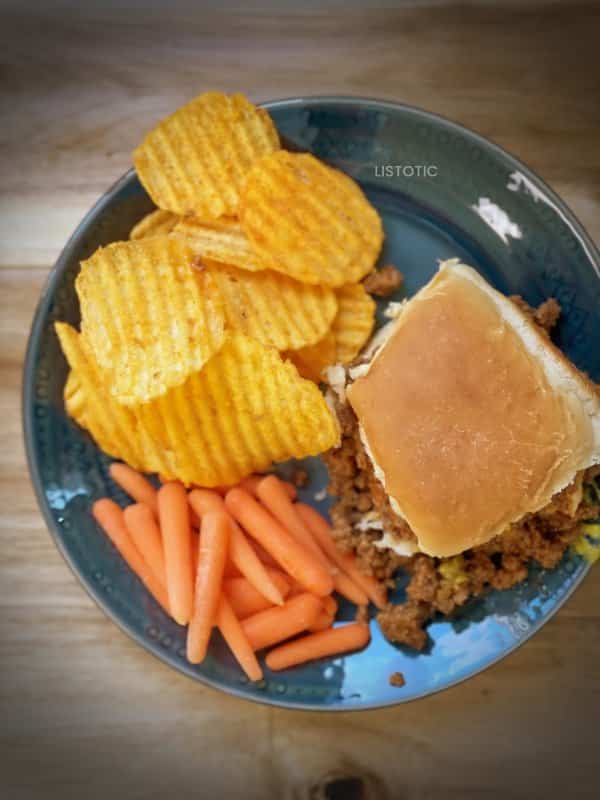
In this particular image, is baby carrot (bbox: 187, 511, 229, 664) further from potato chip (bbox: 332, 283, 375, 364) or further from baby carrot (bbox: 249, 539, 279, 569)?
potato chip (bbox: 332, 283, 375, 364)

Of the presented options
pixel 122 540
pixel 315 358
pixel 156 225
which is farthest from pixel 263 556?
pixel 156 225

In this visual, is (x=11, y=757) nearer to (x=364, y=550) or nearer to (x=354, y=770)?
(x=354, y=770)

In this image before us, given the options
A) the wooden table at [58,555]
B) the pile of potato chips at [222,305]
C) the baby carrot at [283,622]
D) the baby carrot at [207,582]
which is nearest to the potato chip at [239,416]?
the pile of potato chips at [222,305]

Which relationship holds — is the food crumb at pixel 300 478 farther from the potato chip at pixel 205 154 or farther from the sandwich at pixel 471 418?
the potato chip at pixel 205 154

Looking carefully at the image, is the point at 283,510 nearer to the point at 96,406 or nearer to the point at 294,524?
the point at 294,524

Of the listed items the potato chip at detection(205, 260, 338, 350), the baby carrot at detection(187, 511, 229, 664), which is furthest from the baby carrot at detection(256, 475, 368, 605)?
the potato chip at detection(205, 260, 338, 350)

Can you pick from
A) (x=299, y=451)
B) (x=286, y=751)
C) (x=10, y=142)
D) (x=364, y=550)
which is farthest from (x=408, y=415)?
(x=10, y=142)
